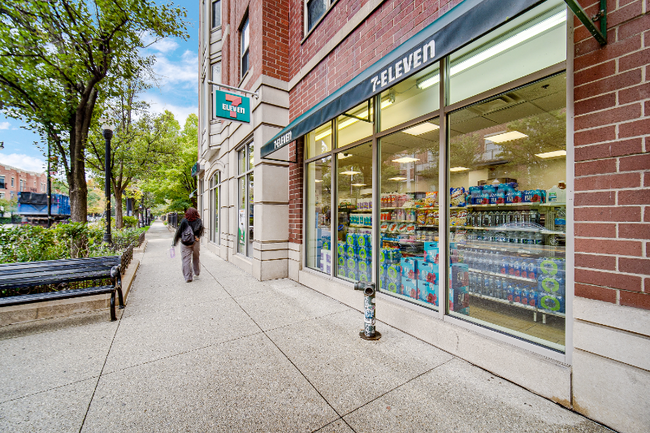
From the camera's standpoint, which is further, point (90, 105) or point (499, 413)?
point (90, 105)

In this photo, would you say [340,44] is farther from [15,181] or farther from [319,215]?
[15,181]

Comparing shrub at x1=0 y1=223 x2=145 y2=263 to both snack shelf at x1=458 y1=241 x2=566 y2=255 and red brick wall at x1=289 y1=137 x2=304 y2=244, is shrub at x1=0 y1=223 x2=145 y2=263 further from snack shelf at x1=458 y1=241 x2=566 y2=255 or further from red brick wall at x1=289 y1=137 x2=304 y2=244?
snack shelf at x1=458 y1=241 x2=566 y2=255

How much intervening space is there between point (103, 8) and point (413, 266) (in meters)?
10.7

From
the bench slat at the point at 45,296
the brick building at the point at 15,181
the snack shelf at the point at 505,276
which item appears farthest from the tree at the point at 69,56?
the brick building at the point at 15,181

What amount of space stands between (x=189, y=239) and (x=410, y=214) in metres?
5.42

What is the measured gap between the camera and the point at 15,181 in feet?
199

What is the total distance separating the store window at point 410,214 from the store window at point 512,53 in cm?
69

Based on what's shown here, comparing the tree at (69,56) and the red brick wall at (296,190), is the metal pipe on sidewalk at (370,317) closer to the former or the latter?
the red brick wall at (296,190)

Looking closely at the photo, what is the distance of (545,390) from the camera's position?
2.53 m

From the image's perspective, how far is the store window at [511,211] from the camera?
327cm

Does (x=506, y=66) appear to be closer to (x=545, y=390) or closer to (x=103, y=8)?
(x=545, y=390)

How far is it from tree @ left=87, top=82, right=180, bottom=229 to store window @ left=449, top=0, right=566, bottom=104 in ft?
58.9

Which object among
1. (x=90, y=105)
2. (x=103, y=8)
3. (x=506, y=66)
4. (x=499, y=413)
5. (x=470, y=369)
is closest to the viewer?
(x=499, y=413)

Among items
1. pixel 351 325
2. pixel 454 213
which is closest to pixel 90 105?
pixel 351 325
